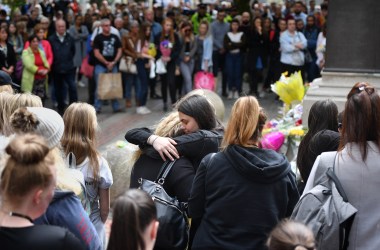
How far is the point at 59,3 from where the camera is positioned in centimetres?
2159

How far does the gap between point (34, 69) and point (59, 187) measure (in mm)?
10096

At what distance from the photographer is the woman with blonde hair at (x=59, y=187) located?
3.67 meters

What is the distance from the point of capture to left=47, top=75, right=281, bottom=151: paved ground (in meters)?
12.9

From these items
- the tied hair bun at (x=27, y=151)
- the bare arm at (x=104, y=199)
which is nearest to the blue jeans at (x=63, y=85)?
the bare arm at (x=104, y=199)

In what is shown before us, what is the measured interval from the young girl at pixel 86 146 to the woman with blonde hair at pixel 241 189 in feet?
3.03

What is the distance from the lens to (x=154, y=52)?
1538 cm

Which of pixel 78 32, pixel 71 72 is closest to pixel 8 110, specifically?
pixel 71 72

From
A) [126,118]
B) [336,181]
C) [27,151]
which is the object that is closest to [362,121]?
[336,181]

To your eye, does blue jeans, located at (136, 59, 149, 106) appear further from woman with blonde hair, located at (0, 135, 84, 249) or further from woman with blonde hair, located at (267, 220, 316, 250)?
woman with blonde hair, located at (267, 220, 316, 250)

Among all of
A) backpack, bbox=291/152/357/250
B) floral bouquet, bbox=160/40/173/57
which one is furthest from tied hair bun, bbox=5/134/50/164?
floral bouquet, bbox=160/40/173/57

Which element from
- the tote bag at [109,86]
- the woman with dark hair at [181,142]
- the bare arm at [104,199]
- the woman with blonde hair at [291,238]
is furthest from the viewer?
the tote bag at [109,86]

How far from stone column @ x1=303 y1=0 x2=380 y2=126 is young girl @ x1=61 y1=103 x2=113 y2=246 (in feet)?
14.0

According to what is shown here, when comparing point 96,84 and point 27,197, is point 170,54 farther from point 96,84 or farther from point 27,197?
point 27,197

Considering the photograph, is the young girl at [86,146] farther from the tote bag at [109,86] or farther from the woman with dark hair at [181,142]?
the tote bag at [109,86]
